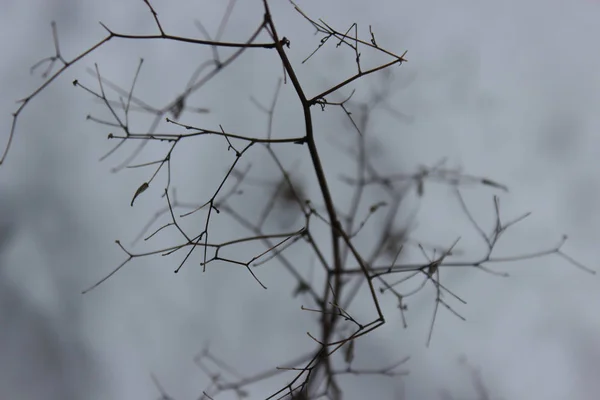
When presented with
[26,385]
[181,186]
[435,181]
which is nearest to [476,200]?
[435,181]

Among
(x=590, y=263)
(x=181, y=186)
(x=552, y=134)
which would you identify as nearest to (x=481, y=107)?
(x=552, y=134)

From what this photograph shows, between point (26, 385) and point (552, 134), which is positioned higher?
point (552, 134)

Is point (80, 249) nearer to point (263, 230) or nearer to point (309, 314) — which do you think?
point (263, 230)

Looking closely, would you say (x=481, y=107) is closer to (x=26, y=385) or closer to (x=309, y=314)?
(x=309, y=314)

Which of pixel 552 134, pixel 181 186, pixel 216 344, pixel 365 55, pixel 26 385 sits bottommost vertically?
pixel 26 385

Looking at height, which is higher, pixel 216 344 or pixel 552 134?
pixel 552 134

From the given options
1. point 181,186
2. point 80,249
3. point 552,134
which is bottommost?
point 80,249

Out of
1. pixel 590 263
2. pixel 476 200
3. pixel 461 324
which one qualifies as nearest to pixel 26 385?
pixel 461 324
